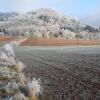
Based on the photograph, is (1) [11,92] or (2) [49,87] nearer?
(1) [11,92]

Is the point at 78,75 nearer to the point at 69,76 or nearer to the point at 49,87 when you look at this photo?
the point at 69,76

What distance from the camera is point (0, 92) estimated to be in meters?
14.5

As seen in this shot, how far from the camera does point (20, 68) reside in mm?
27000

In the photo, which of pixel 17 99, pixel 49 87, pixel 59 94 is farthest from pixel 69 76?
pixel 17 99

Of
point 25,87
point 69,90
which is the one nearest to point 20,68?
point 69,90

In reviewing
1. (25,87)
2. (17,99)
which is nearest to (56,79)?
(25,87)

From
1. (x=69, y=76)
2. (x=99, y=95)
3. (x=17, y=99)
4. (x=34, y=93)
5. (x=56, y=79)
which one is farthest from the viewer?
(x=69, y=76)

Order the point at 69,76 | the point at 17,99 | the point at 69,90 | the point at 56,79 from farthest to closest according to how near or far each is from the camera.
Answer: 1. the point at 69,76
2. the point at 56,79
3. the point at 69,90
4. the point at 17,99

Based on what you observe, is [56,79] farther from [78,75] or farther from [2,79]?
[2,79]

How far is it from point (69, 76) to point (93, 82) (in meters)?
3.38

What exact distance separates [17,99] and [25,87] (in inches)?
91.4

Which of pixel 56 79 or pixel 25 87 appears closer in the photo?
pixel 25 87

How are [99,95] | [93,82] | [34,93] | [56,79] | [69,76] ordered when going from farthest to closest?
[69,76] < [56,79] < [93,82] < [99,95] < [34,93]

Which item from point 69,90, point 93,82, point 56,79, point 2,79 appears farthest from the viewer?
point 56,79
